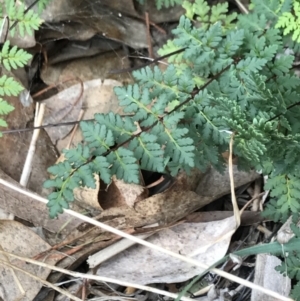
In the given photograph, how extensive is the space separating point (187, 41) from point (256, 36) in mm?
275

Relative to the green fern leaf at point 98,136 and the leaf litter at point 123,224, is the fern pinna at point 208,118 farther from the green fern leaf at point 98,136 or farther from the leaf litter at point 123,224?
the leaf litter at point 123,224

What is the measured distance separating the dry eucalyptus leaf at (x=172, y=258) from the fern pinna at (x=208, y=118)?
0.25 m

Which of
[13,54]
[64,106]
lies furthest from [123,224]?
[13,54]

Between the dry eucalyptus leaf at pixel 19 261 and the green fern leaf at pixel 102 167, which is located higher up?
the green fern leaf at pixel 102 167

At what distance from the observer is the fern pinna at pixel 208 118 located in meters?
1.69

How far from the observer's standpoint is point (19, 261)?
2139 millimetres

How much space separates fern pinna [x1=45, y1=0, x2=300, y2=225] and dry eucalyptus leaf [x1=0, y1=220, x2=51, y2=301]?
473 mm

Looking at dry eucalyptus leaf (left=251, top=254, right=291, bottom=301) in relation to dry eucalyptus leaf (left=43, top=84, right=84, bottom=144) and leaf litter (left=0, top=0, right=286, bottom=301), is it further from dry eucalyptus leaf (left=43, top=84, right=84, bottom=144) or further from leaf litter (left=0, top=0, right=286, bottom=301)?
dry eucalyptus leaf (left=43, top=84, right=84, bottom=144)

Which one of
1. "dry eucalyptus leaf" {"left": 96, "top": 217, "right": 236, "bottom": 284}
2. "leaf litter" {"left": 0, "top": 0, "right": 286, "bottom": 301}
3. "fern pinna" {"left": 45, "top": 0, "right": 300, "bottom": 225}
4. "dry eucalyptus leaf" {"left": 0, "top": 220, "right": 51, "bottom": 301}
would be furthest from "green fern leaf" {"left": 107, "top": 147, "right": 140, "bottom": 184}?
"dry eucalyptus leaf" {"left": 0, "top": 220, "right": 51, "bottom": 301}

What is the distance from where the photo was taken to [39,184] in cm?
227

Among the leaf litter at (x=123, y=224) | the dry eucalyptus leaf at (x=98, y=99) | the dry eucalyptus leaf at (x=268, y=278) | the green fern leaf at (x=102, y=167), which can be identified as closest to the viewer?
the green fern leaf at (x=102, y=167)

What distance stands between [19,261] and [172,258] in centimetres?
67

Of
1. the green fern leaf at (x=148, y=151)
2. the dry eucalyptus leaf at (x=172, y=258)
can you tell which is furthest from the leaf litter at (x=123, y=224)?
the green fern leaf at (x=148, y=151)

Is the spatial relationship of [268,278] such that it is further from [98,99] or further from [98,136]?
[98,99]
